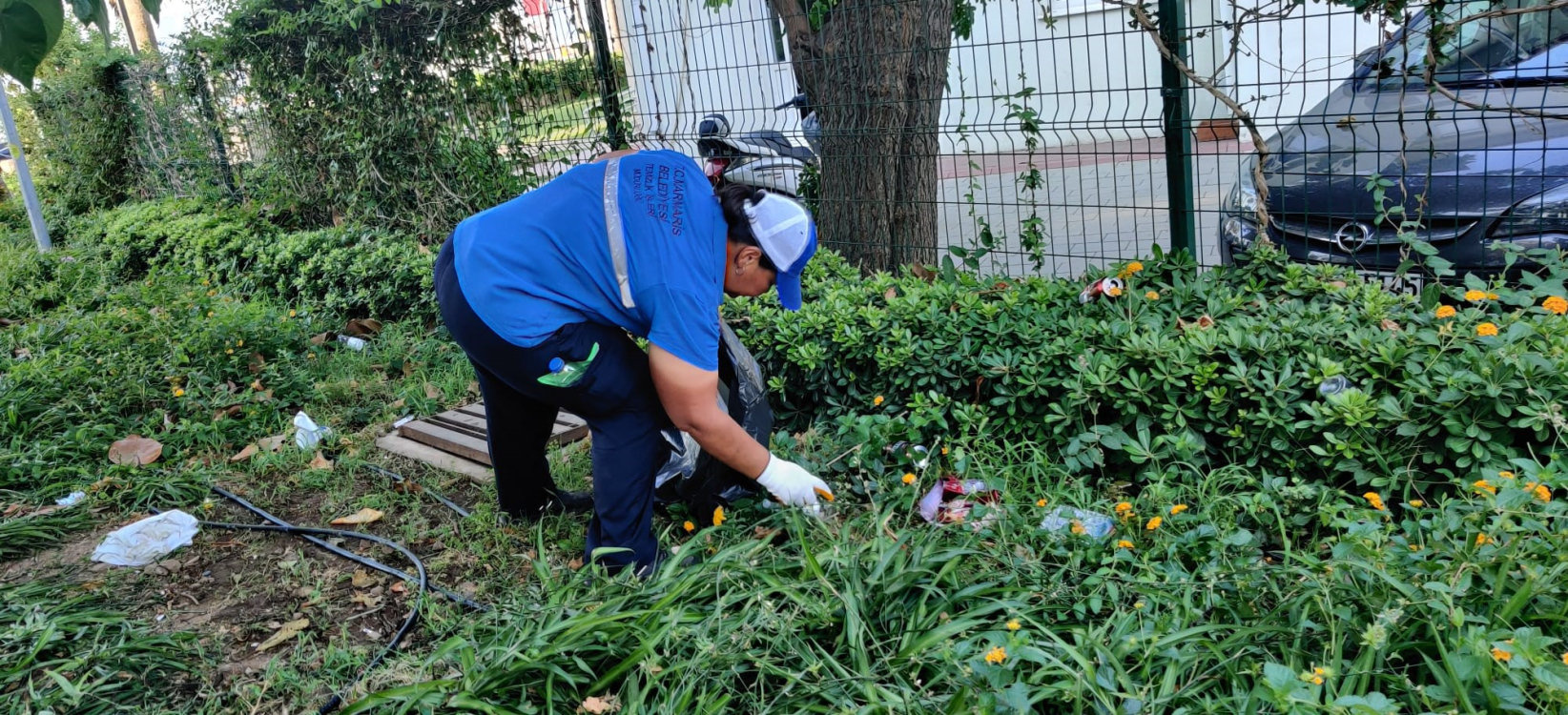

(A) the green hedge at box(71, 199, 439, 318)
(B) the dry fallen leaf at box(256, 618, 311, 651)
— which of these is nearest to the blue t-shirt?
(B) the dry fallen leaf at box(256, 618, 311, 651)

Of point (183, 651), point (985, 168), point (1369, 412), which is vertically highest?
point (985, 168)

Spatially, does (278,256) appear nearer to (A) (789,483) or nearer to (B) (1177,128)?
(A) (789,483)

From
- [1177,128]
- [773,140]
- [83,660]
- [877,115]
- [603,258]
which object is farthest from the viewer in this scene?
[773,140]

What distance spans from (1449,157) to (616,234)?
278 centimetres

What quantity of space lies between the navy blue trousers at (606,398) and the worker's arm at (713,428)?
0.17 metres

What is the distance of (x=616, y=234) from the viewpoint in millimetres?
2514

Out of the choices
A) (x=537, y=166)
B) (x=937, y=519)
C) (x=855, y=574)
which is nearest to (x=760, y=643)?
(x=855, y=574)

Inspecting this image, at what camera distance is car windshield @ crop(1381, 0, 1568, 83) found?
3188 mm

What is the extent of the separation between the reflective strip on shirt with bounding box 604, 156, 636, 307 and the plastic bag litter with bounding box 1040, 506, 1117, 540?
121cm

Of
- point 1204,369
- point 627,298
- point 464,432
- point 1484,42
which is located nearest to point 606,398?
point 627,298

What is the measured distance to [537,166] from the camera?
6.41 meters

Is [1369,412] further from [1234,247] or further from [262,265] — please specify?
[262,265]

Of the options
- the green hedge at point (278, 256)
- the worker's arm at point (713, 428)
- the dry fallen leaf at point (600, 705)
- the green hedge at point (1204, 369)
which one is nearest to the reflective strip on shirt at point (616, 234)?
the worker's arm at point (713, 428)

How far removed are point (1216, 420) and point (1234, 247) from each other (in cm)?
113
